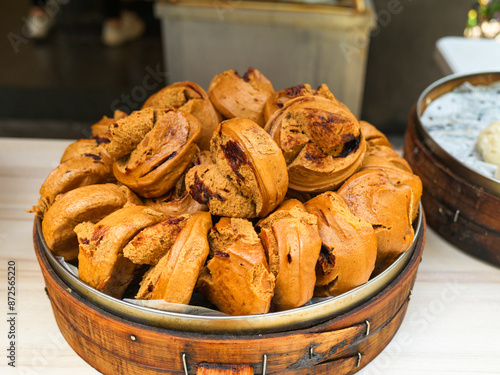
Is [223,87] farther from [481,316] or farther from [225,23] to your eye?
[225,23]

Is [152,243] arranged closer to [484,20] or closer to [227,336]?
[227,336]

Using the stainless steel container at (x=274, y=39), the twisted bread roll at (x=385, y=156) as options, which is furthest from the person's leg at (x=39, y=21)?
the twisted bread roll at (x=385, y=156)

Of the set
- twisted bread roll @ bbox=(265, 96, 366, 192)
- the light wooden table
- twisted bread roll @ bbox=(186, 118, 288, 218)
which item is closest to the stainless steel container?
the light wooden table

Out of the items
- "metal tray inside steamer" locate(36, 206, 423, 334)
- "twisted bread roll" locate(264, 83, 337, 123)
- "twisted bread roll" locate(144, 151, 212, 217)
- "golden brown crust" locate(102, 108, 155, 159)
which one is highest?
"twisted bread roll" locate(264, 83, 337, 123)

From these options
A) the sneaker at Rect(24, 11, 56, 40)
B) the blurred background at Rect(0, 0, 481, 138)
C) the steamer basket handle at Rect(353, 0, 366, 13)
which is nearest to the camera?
the steamer basket handle at Rect(353, 0, 366, 13)

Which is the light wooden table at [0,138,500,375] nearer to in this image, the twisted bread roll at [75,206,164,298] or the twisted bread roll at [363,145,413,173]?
the twisted bread roll at [75,206,164,298]

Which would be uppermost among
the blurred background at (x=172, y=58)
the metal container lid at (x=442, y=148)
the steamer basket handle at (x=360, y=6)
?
the steamer basket handle at (x=360, y=6)

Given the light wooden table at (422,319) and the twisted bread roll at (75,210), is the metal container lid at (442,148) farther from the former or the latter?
the twisted bread roll at (75,210)
